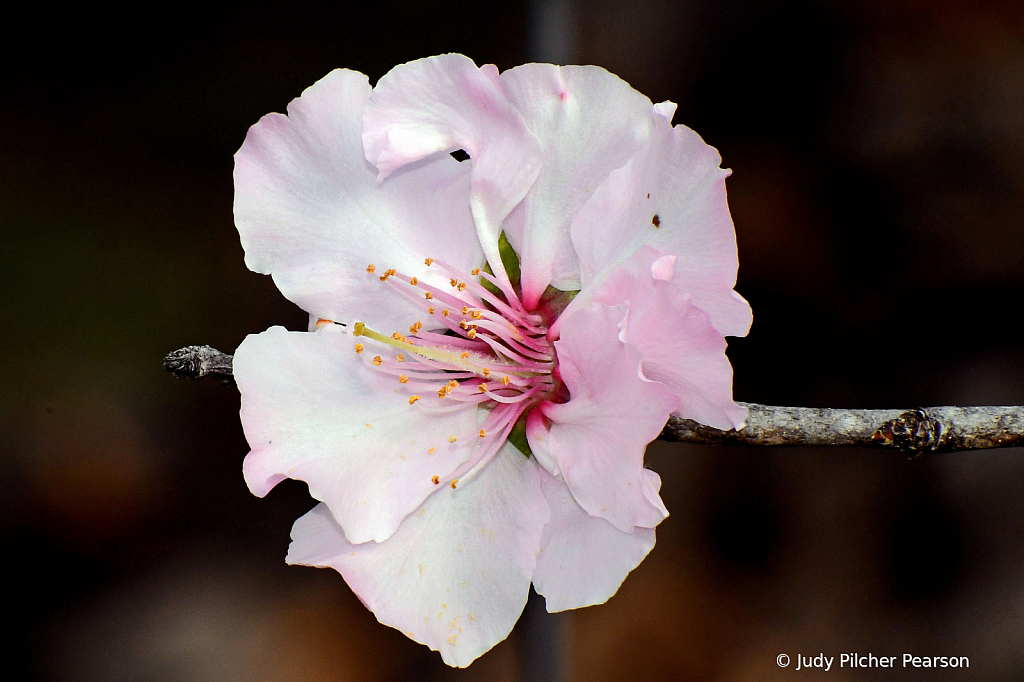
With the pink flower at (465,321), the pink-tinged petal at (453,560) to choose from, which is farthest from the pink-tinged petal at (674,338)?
the pink-tinged petal at (453,560)

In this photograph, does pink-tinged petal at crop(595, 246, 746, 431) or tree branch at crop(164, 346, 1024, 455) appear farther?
tree branch at crop(164, 346, 1024, 455)

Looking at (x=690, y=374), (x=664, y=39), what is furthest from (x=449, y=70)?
(x=664, y=39)

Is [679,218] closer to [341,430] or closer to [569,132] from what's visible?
[569,132]

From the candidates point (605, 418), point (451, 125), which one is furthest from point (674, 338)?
point (451, 125)

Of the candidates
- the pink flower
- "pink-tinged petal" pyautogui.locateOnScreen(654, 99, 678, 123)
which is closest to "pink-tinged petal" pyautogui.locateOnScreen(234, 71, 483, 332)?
the pink flower

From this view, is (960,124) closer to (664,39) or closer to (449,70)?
(664,39)

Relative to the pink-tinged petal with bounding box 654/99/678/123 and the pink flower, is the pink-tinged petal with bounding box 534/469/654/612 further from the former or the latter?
the pink-tinged petal with bounding box 654/99/678/123
